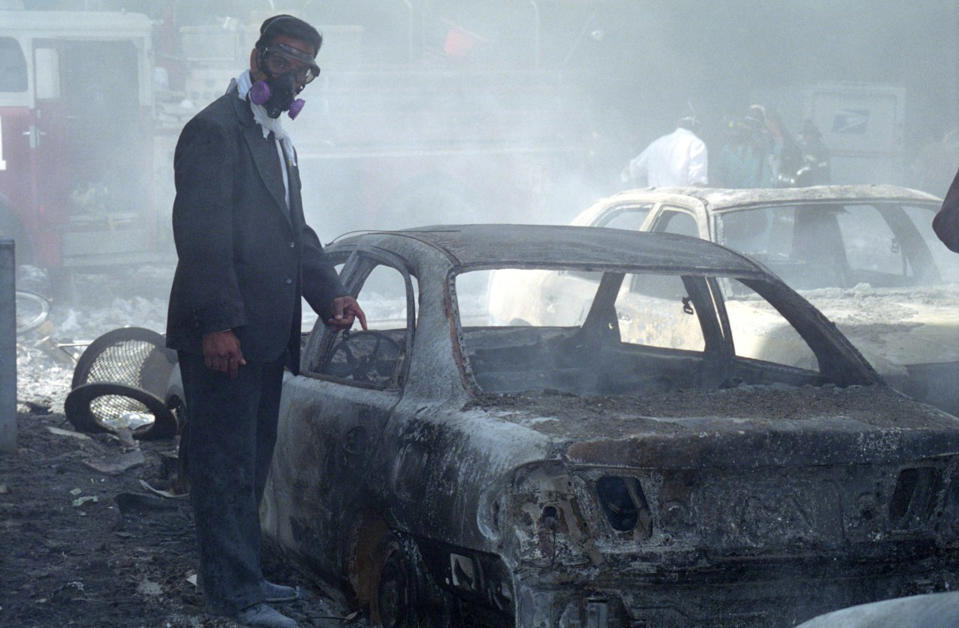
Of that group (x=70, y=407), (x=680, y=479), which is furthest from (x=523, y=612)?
(x=70, y=407)

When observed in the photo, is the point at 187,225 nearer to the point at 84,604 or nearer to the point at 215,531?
the point at 215,531

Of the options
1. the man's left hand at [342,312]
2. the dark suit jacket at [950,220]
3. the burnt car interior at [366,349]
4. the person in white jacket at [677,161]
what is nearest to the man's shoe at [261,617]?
the burnt car interior at [366,349]

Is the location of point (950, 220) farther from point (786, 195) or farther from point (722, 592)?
point (786, 195)

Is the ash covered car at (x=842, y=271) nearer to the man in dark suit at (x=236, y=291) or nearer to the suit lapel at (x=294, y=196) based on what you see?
the suit lapel at (x=294, y=196)

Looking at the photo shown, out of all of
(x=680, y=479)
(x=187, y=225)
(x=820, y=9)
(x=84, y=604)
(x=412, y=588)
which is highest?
(x=820, y=9)

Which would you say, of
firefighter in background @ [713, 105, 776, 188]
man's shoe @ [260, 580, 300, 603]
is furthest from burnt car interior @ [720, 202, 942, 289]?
firefighter in background @ [713, 105, 776, 188]

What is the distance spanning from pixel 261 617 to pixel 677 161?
331 inches

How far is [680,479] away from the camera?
2.85 meters

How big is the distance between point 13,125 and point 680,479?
35.6 ft

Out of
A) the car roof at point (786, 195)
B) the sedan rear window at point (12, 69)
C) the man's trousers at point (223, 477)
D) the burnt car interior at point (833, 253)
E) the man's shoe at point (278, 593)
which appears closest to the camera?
the man's trousers at point (223, 477)

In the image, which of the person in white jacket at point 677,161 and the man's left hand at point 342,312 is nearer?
the man's left hand at point 342,312

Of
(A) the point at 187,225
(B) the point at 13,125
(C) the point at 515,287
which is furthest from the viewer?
(B) the point at 13,125

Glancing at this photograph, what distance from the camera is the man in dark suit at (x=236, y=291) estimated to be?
3.46 m

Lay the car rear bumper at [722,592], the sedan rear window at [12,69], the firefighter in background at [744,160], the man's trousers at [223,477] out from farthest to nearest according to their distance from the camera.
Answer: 1. the sedan rear window at [12,69]
2. the firefighter in background at [744,160]
3. the man's trousers at [223,477]
4. the car rear bumper at [722,592]
